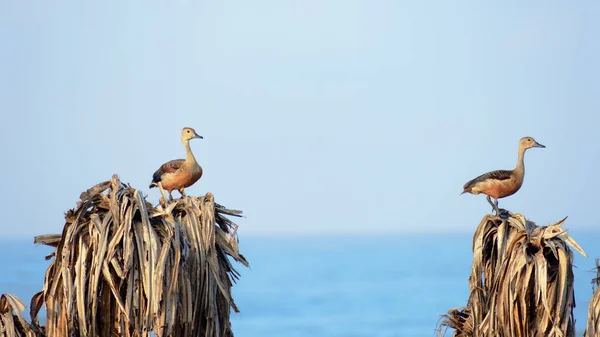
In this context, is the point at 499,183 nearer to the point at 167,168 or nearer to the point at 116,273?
the point at 167,168

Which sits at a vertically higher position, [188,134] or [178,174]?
[188,134]

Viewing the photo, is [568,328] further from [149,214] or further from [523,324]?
[149,214]

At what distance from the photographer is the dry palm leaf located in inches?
358

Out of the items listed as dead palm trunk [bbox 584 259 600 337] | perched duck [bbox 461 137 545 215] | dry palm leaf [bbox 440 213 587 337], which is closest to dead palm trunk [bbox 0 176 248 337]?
dry palm leaf [bbox 440 213 587 337]

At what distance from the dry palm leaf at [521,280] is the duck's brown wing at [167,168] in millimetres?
5996

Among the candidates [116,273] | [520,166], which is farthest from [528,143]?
[116,273]

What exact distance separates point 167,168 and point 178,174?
0.32m

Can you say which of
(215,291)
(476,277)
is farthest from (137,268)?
(476,277)

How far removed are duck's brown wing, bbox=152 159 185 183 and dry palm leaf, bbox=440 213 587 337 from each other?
600 centimetres

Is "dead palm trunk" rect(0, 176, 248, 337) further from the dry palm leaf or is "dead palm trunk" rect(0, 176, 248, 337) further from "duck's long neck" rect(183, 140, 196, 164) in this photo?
"duck's long neck" rect(183, 140, 196, 164)

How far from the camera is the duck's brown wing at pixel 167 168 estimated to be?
14625 millimetres

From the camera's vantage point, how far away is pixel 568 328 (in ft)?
30.3

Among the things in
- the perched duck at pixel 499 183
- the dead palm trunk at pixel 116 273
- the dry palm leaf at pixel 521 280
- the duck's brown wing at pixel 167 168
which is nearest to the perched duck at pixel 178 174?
the duck's brown wing at pixel 167 168

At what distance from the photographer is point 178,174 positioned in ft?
47.4
